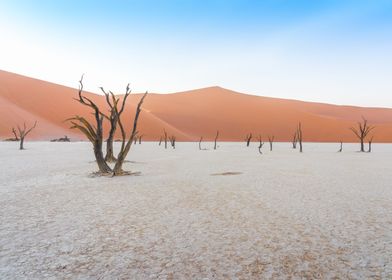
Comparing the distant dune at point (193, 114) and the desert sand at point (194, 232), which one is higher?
the distant dune at point (193, 114)

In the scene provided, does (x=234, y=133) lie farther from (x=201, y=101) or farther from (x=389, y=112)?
(x=389, y=112)

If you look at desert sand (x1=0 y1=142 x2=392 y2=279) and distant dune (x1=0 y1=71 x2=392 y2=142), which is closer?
desert sand (x1=0 y1=142 x2=392 y2=279)

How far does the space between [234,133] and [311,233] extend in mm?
67401

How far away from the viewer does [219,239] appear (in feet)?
13.8

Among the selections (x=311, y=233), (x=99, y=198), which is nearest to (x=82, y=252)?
(x=311, y=233)

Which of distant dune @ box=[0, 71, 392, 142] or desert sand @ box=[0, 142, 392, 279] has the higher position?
distant dune @ box=[0, 71, 392, 142]

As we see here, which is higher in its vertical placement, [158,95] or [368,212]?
[158,95]

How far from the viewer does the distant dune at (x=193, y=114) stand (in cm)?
5712

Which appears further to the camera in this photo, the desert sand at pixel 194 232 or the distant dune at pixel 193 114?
the distant dune at pixel 193 114

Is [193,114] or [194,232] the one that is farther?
[193,114]

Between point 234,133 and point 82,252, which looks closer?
point 82,252

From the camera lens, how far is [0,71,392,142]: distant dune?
187ft

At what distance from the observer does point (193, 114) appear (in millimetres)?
80250

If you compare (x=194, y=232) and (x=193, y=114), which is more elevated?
(x=193, y=114)
